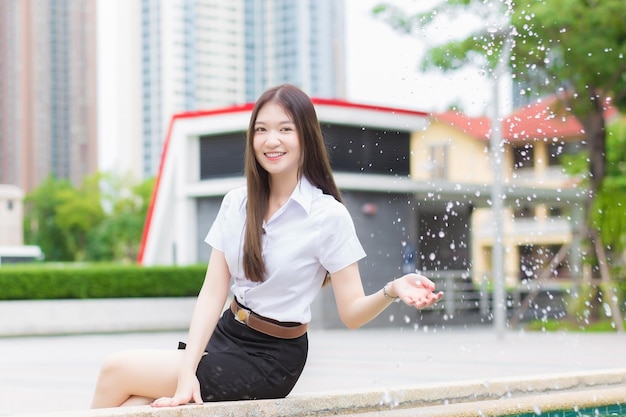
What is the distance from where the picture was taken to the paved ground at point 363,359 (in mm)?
7922

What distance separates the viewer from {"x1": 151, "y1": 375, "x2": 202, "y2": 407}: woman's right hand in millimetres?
2918

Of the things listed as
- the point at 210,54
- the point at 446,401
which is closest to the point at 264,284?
the point at 446,401

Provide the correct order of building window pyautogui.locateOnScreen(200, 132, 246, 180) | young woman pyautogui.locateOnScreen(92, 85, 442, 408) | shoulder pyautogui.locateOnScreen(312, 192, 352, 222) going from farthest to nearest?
building window pyautogui.locateOnScreen(200, 132, 246, 180)
shoulder pyautogui.locateOnScreen(312, 192, 352, 222)
young woman pyautogui.locateOnScreen(92, 85, 442, 408)

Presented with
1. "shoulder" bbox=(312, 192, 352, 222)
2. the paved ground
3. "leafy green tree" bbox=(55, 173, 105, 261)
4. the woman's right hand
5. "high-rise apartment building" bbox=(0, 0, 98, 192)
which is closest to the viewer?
the woman's right hand

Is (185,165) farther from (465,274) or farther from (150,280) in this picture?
(465,274)

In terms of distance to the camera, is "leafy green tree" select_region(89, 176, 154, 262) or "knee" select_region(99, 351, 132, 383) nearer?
"knee" select_region(99, 351, 132, 383)

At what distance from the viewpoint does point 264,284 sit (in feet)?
10.1

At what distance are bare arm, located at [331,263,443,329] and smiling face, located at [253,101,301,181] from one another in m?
0.41

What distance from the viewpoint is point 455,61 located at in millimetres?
18812

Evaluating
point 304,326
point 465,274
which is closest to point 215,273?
point 304,326

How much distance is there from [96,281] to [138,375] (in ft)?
53.6

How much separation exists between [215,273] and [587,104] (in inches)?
669

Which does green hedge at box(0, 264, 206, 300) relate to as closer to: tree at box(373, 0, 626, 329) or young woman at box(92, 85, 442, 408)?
tree at box(373, 0, 626, 329)

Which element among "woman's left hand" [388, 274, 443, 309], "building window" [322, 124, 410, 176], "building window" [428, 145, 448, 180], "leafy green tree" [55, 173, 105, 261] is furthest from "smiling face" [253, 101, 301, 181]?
"leafy green tree" [55, 173, 105, 261]
